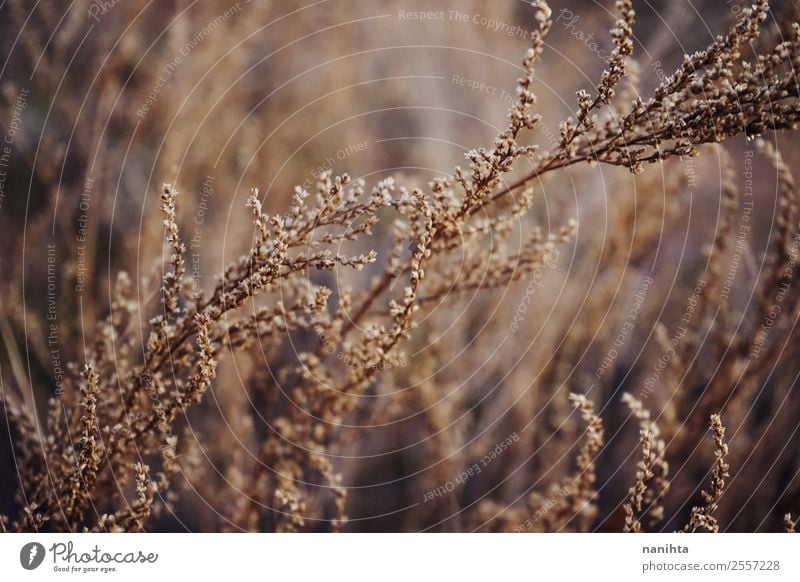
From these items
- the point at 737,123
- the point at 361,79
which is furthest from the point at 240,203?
the point at 737,123

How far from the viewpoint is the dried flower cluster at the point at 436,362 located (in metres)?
0.76

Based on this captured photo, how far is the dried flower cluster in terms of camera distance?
0.76 metres

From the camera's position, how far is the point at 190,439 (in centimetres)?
107

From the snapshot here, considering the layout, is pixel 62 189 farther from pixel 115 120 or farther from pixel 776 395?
pixel 776 395

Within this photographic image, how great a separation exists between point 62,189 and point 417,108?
0.80 metres
